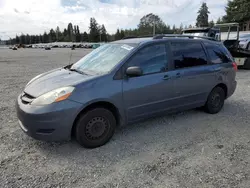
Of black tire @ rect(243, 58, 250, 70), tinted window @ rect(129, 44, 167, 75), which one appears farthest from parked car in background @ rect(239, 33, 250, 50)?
tinted window @ rect(129, 44, 167, 75)

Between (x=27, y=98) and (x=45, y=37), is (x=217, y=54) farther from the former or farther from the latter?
(x=45, y=37)

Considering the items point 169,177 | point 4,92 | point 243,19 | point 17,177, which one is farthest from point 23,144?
point 243,19

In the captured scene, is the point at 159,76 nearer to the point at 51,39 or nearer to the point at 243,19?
the point at 243,19

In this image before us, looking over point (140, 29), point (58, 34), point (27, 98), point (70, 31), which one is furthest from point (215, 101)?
point (58, 34)

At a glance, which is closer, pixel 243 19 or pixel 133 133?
pixel 133 133

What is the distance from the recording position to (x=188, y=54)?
4.20m

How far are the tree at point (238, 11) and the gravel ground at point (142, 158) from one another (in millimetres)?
39581

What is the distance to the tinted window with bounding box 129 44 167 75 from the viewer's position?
3561 mm

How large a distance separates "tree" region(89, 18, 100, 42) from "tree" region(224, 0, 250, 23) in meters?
76.0

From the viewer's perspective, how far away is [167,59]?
3.85 m

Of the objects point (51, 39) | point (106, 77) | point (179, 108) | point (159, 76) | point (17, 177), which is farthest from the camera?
point (51, 39)

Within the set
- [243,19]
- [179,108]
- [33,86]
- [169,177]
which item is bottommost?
[169,177]

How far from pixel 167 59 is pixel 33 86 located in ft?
7.75

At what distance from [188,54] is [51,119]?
9.39ft
